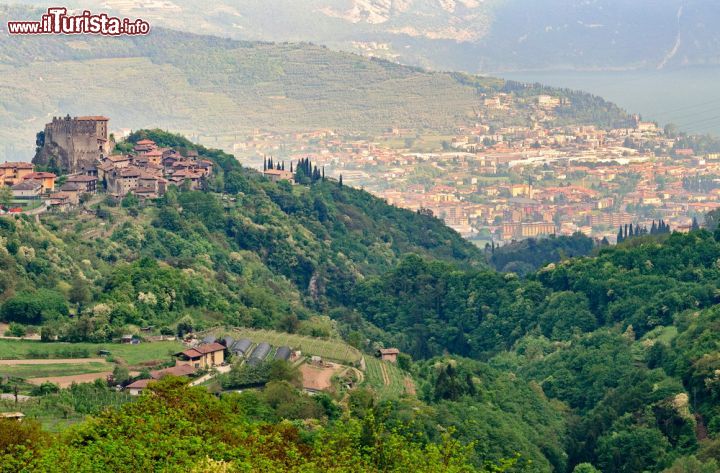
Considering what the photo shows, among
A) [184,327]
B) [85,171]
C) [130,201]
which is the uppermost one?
[85,171]

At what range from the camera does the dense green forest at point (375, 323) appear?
40.5m

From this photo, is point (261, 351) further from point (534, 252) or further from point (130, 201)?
point (534, 252)

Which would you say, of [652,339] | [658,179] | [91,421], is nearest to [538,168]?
[658,179]

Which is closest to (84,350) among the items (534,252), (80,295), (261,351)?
(261,351)

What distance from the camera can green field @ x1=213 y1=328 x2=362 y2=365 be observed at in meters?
62.8

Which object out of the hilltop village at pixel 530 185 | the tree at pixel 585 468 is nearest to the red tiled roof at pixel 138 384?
the tree at pixel 585 468

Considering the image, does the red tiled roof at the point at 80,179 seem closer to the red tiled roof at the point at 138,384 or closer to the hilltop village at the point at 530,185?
the red tiled roof at the point at 138,384

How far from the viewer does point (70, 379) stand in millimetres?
55031

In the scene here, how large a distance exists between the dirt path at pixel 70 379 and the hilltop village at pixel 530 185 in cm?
9553

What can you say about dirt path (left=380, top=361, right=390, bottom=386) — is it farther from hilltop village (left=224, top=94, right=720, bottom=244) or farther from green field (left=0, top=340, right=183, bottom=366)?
hilltop village (left=224, top=94, right=720, bottom=244)

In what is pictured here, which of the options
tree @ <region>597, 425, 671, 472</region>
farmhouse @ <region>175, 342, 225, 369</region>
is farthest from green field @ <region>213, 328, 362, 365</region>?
tree @ <region>597, 425, 671, 472</region>

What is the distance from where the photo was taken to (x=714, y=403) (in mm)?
57531

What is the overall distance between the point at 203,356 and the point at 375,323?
86.1ft

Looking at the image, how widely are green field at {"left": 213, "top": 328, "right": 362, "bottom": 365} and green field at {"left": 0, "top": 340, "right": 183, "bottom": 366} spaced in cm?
365
